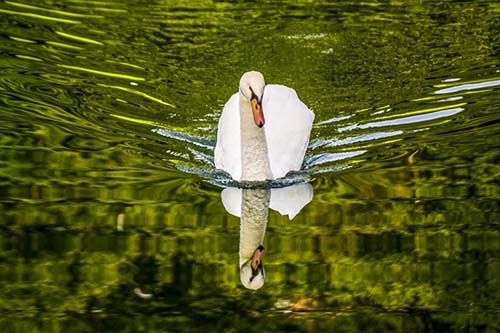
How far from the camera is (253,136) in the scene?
944 cm

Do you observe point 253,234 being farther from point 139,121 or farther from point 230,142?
point 139,121

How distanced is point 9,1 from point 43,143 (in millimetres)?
4441

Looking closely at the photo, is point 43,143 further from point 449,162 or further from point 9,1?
point 9,1

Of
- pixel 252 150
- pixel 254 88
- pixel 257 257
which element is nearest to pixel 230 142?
pixel 252 150

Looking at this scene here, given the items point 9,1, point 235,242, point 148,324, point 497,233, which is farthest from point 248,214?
point 9,1

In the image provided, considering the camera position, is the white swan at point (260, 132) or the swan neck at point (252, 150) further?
the swan neck at point (252, 150)

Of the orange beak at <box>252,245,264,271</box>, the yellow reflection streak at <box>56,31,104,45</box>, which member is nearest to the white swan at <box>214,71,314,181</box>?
the orange beak at <box>252,245,264,271</box>

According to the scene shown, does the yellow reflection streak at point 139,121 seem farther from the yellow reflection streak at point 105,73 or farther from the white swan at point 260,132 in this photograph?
the yellow reflection streak at point 105,73

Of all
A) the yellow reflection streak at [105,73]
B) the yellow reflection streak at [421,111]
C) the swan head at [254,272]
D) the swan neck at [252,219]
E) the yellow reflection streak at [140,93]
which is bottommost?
the swan head at [254,272]

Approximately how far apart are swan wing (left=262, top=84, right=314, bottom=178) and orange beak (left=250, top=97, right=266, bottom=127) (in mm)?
654

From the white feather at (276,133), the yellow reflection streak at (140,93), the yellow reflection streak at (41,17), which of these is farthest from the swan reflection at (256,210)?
the yellow reflection streak at (41,17)

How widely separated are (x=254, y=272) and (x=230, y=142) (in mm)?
2484

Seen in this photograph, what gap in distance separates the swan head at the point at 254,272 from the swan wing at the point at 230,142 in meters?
1.85

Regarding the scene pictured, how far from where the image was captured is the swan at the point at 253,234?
7.40 meters
